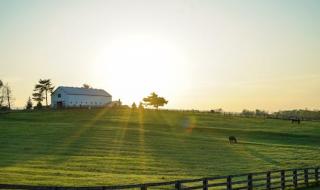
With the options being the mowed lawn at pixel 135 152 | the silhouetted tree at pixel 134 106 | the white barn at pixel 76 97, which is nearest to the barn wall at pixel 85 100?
the white barn at pixel 76 97

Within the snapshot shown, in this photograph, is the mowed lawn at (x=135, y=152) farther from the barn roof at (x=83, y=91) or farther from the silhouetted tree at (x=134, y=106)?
the barn roof at (x=83, y=91)

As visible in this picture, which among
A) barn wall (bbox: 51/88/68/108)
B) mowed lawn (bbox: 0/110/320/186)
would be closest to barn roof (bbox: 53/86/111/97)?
barn wall (bbox: 51/88/68/108)

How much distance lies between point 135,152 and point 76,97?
9539 cm

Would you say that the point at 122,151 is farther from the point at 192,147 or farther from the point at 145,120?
the point at 145,120

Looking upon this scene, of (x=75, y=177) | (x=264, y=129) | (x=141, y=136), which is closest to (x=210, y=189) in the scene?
(x=75, y=177)

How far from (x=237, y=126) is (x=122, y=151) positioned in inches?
2029

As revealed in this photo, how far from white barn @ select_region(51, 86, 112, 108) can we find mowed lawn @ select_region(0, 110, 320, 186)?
41823 millimetres

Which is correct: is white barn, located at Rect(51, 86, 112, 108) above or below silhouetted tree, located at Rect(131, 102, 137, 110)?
above

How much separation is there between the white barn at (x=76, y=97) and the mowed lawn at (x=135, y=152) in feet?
137

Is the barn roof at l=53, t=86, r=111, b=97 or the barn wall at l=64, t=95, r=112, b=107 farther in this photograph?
the barn wall at l=64, t=95, r=112, b=107

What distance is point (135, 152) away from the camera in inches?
2176

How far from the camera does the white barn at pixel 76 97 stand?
14512 centimetres

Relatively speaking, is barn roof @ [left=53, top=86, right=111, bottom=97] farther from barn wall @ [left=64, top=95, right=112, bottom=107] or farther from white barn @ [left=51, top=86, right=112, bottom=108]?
barn wall @ [left=64, top=95, right=112, bottom=107]

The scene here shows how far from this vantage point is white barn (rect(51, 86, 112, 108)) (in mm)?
145125
